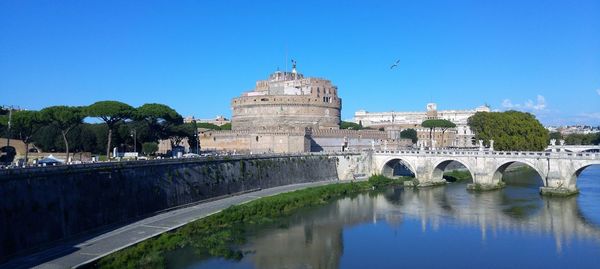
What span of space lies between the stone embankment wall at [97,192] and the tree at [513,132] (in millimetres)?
21069

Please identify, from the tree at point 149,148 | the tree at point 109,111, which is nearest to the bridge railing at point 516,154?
the tree at point 149,148

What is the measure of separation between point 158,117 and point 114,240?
20511 millimetres

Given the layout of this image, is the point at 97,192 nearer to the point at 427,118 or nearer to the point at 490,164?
the point at 490,164

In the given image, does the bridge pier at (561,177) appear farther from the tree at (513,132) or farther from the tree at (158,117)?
the tree at (158,117)

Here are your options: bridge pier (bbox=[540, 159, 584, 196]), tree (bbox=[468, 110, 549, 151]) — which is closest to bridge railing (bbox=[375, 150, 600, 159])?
bridge pier (bbox=[540, 159, 584, 196])

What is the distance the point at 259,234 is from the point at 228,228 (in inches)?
51.8

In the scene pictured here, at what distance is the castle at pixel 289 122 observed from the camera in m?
39.2

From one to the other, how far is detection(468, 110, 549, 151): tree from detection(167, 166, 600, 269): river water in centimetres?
1205

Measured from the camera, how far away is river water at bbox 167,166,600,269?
15.6m

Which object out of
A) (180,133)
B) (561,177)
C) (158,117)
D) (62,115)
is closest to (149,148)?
(158,117)

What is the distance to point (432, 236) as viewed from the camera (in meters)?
19.2

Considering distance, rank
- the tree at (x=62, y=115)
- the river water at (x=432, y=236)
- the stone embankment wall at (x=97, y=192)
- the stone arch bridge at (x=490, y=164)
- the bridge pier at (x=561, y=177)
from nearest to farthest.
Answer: the stone embankment wall at (x=97, y=192), the river water at (x=432, y=236), the bridge pier at (x=561, y=177), the stone arch bridge at (x=490, y=164), the tree at (x=62, y=115)

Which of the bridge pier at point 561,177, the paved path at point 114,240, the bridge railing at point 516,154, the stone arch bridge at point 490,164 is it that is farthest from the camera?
the stone arch bridge at point 490,164

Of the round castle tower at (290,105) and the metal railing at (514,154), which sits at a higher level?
the round castle tower at (290,105)
